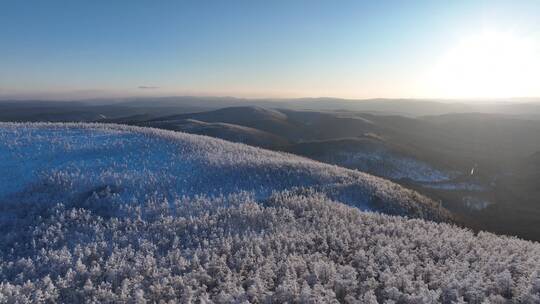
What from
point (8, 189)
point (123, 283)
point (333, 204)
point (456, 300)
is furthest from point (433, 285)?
point (8, 189)

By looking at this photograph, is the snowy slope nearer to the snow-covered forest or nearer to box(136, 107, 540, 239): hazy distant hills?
the snow-covered forest

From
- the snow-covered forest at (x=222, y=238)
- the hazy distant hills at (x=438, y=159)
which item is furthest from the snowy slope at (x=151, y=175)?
the hazy distant hills at (x=438, y=159)

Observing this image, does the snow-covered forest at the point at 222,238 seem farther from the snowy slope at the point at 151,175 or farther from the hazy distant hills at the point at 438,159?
the hazy distant hills at the point at 438,159

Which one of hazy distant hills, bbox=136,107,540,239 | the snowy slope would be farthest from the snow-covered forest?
hazy distant hills, bbox=136,107,540,239

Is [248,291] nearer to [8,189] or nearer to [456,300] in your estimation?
[456,300]

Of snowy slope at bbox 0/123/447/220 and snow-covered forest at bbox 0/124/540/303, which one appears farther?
snowy slope at bbox 0/123/447/220
